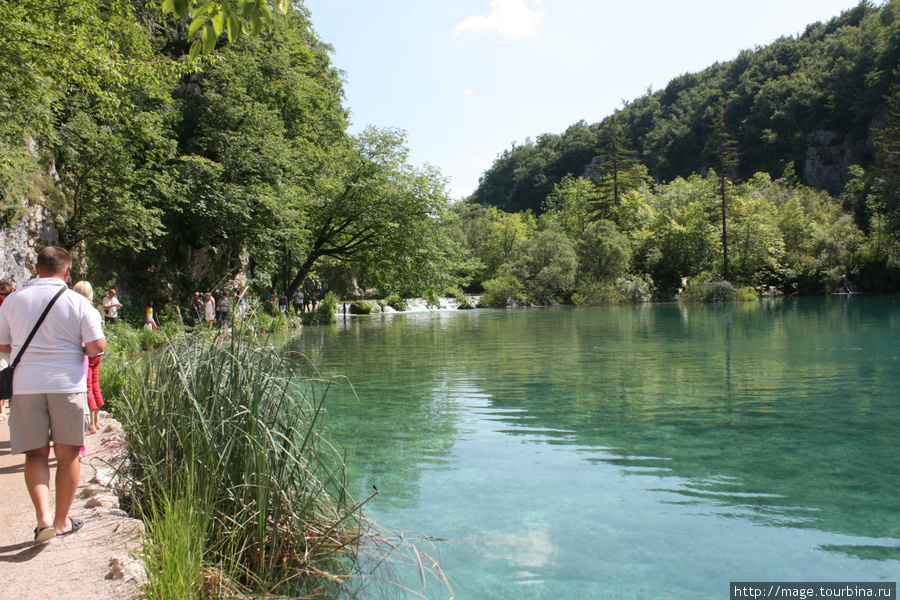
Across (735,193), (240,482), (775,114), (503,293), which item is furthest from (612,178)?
(240,482)

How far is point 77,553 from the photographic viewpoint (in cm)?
320

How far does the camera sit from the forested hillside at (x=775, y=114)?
72.4 meters

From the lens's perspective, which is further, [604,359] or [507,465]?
[604,359]

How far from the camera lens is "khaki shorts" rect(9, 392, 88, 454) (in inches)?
131

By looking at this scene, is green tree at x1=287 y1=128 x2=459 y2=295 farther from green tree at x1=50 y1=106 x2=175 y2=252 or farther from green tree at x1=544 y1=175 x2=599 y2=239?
green tree at x1=544 y1=175 x2=599 y2=239

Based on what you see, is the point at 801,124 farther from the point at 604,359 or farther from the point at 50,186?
the point at 50,186

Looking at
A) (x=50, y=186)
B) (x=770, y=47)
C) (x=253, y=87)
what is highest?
(x=770, y=47)

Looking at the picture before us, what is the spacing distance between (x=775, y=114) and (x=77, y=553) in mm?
101287

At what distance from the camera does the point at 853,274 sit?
4597 centimetres

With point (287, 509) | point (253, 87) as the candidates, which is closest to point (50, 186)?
point (253, 87)

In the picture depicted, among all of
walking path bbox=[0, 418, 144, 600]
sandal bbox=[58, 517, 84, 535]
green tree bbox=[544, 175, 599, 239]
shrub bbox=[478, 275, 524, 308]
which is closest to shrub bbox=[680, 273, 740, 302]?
shrub bbox=[478, 275, 524, 308]

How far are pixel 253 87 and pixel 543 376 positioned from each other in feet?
59.9

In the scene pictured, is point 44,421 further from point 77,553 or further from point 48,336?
point 77,553

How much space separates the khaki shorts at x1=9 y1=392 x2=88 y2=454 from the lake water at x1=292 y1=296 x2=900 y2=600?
1.53 meters
